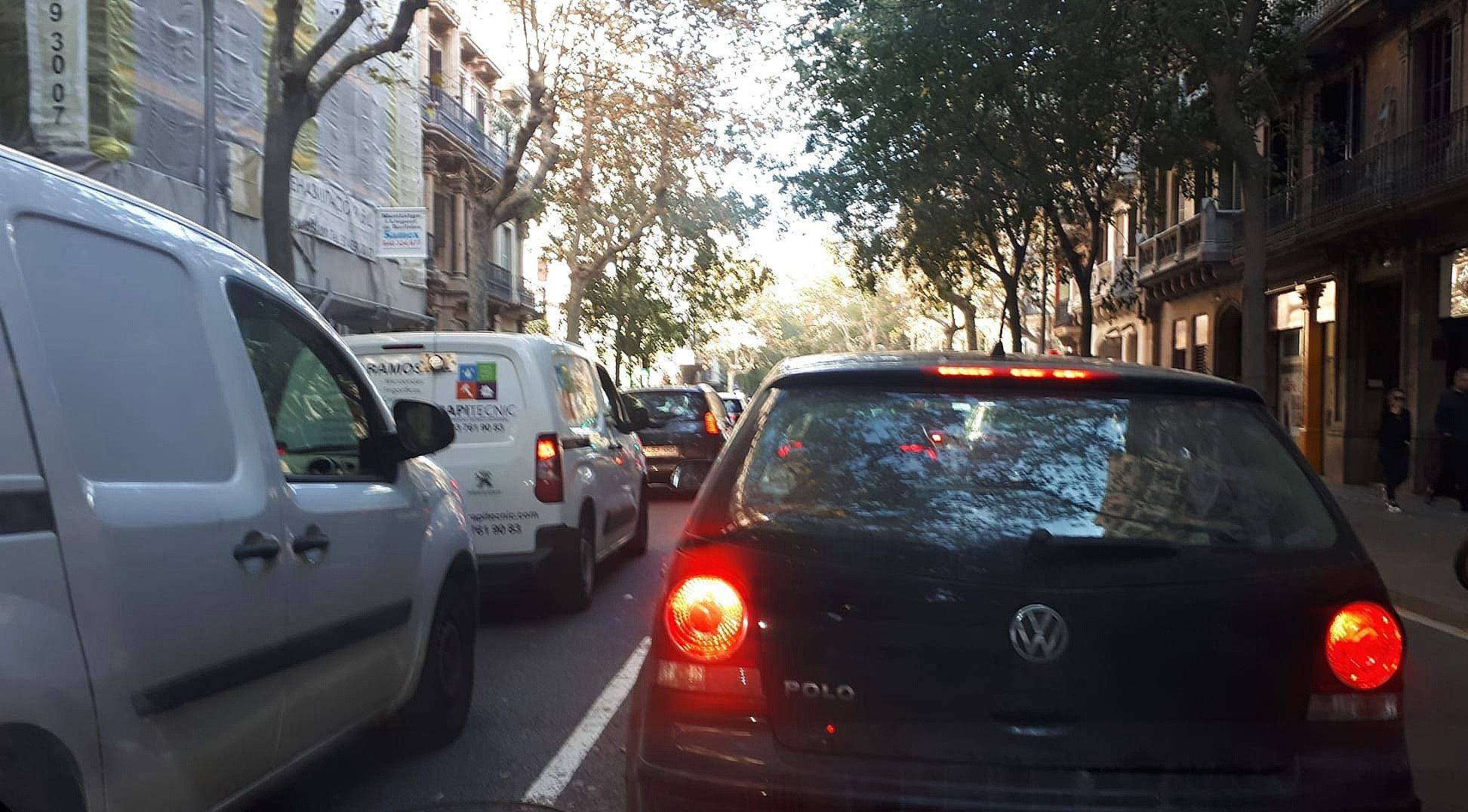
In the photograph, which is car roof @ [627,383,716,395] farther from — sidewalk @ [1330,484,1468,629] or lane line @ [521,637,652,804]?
lane line @ [521,637,652,804]

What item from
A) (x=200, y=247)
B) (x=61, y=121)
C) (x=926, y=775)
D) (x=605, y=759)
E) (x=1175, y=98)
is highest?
(x=1175, y=98)

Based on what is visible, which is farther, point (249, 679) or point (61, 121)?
point (61, 121)

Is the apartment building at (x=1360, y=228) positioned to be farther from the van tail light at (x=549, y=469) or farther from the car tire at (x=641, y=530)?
the van tail light at (x=549, y=469)

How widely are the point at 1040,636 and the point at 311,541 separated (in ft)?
6.92

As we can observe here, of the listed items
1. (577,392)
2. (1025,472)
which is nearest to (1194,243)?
(577,392)

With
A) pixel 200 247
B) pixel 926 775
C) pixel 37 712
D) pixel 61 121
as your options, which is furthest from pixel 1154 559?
pixel 61 121

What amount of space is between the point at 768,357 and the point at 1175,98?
83.1 m

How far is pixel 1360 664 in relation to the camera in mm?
2758

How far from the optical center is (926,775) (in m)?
2.64

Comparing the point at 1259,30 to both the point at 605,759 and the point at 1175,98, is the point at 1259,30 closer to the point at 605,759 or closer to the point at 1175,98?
the point at 1175,98

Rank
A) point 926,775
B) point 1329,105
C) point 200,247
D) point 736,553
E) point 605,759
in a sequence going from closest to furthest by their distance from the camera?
1. point 926,775
2. point 736,553
3. point 200,247
4. point 605,759
5. point 1329,105

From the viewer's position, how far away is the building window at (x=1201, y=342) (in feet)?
97.9

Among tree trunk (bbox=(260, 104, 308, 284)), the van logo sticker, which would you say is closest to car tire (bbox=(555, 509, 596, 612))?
the van logo sticker

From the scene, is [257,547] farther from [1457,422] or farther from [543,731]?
[1457,422]
